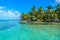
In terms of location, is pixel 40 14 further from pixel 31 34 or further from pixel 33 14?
pixel 31 34

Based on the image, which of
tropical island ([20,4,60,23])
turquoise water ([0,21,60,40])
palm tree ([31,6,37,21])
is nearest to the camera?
turquoise water ([0,21,60,40])

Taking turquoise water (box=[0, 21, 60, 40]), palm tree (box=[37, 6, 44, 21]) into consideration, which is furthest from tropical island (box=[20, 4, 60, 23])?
turquoise water (box=[0, 21, 60, 40])

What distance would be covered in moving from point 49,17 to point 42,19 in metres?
4.43

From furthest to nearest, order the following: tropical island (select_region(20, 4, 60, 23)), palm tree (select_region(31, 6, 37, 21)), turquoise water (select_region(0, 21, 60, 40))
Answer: palm tree (select_region(31, 6, 37, 21)) < tropical island (select_region(20, 4, 60, 23)) < turquoise water (select_region(0, 21, 60, 40))

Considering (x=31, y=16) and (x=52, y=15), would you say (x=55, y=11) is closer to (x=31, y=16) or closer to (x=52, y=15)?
(x=52, y=15)

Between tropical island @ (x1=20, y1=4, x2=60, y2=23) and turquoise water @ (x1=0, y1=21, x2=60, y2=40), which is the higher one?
tropical island @ (x1=20, y1=4, x2=60, y2=23)

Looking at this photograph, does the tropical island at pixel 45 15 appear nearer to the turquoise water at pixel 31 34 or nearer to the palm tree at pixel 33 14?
the palm tree at pixel 33 14

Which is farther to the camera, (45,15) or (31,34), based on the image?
(45,15)

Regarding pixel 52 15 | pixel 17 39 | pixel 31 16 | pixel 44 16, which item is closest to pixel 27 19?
pixel 31 16

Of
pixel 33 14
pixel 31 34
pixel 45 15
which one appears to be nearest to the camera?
pixel 31 34

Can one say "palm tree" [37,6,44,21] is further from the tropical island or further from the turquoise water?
the turquoise water

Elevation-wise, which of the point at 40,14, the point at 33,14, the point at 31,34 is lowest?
the point at 31,34

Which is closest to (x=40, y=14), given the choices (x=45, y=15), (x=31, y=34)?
(x=45, y=15)

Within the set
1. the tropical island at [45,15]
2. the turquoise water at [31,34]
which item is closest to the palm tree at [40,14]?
the tropical island at [45,15]
